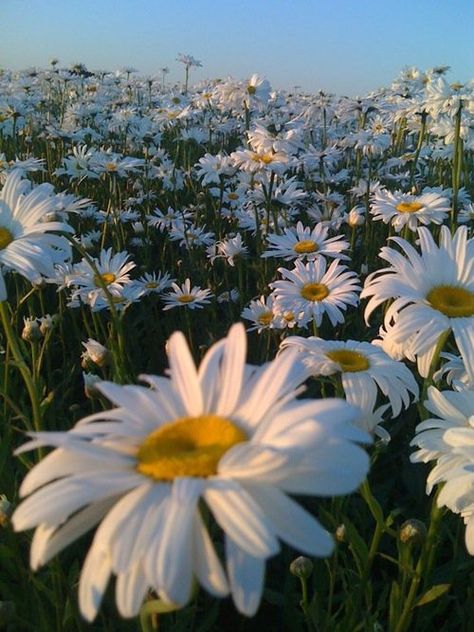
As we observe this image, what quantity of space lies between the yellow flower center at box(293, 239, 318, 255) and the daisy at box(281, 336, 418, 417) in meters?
2.02

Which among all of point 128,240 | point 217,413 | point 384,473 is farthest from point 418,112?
point 217,413

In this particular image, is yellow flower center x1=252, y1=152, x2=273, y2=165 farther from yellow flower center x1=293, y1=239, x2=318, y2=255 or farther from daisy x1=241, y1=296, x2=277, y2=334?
daisy x1=241, y1=296, x2=277, y2=334

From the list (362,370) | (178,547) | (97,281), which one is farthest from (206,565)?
(97,281)

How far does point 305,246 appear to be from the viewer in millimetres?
4258

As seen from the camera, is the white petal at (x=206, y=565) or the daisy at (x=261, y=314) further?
the daisy at (x=261, y=314)

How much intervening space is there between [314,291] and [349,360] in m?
1.39

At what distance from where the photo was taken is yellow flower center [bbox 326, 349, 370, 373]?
2094mm

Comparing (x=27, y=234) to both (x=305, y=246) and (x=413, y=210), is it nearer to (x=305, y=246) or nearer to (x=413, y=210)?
(x=305, y=246)

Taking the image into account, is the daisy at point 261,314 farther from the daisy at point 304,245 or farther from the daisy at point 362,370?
the daisy at point 362,370

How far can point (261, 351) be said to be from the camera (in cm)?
418

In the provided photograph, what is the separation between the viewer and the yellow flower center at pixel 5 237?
2283 millimetres

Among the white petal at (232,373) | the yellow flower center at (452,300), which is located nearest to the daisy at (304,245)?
the yellow flower center at (452,300)

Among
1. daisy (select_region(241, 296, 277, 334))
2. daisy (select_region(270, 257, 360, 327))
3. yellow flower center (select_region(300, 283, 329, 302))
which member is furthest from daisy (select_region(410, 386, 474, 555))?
daisy (select_region(241, 296, 277, 334))

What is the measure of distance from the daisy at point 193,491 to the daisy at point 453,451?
577 millimetres
